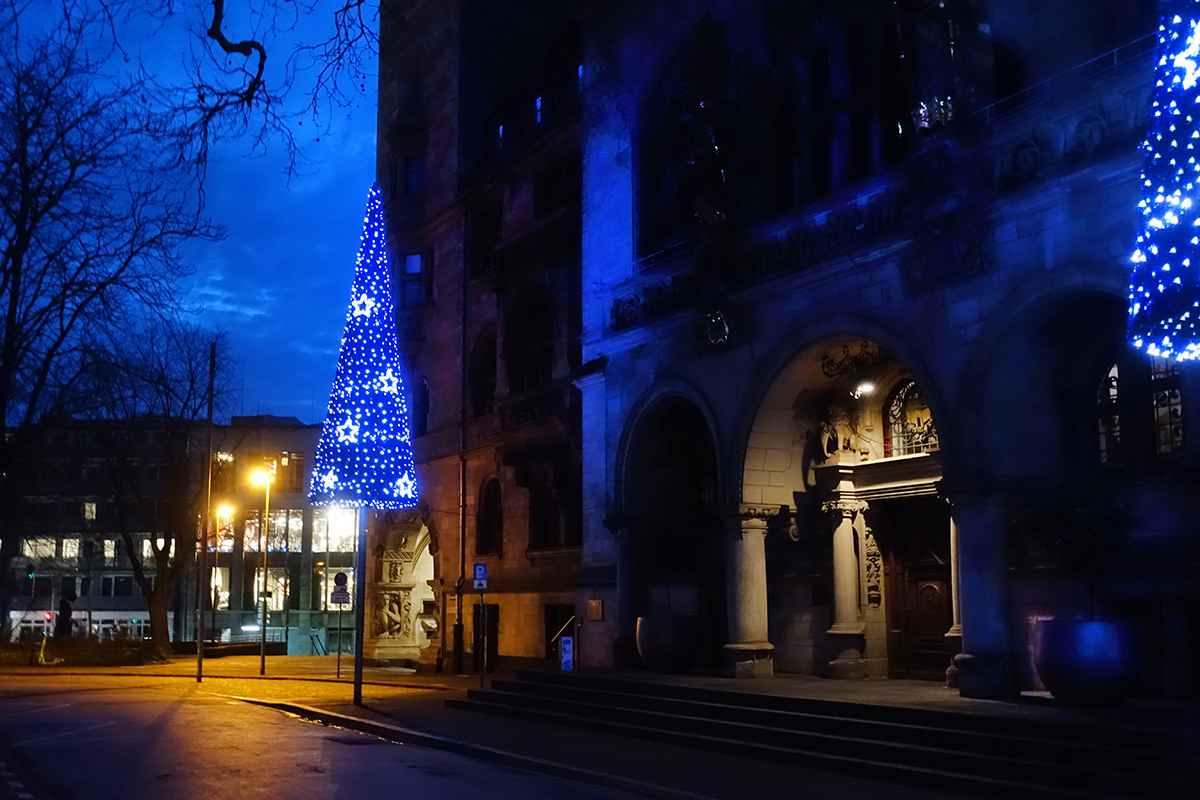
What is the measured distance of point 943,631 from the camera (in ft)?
65.9

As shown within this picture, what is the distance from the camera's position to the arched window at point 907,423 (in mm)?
20328

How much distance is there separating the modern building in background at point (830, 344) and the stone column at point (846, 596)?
0.05m

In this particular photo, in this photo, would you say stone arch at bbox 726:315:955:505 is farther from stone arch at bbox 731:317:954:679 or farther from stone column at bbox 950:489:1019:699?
stone column at bbox 950:489:1019:699

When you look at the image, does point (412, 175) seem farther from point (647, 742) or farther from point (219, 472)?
point (647, 742)

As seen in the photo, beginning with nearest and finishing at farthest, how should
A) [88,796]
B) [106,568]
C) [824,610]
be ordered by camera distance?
[88,796]
[824,610]
[106,568]

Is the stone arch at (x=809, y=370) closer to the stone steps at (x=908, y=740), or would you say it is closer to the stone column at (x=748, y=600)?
the stone column at (x=748, y=600)

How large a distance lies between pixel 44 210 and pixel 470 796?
36.3ft

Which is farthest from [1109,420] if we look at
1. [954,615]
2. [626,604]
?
[626,604]

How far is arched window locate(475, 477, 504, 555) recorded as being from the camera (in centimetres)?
3244

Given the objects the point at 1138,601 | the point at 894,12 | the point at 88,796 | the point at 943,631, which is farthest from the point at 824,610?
the point at 88,796

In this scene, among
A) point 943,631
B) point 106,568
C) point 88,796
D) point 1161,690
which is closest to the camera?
point 88,796

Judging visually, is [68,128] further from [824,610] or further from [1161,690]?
[1161,690]

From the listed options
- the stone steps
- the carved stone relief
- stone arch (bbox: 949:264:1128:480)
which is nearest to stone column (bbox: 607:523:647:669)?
the stone steps

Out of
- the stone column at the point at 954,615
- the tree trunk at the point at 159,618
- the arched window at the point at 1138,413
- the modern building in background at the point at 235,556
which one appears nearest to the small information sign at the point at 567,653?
the stone column at the point at 954,615
